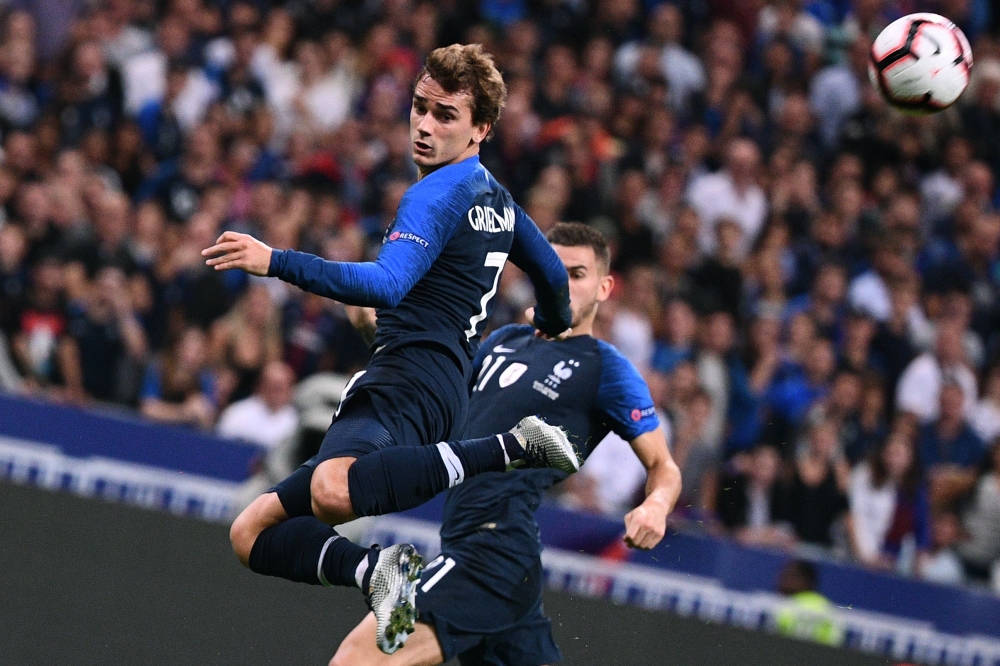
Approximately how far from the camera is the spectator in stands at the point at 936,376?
10.8 meters

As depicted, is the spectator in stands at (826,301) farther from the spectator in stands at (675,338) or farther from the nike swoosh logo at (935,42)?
the nike swoosh logo at (935,42)

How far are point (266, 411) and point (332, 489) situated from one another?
15.6 ft

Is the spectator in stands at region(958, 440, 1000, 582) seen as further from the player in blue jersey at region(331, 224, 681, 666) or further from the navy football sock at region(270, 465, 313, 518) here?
the navy football sock at region(270, 465, 313, 518)

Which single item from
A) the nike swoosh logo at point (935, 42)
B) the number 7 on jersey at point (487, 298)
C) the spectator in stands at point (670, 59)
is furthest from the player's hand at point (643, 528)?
the spectator in stands at point (670, 59)

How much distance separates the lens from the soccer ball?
23.0 feet

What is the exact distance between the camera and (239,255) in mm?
4641

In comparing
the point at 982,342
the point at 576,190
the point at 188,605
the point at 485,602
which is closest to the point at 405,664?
the point at 485,602

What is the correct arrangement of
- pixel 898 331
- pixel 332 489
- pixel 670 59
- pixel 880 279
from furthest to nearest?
pixel 670 59 < pixel 880 279 < pixel 898 331 < pixel 332 489

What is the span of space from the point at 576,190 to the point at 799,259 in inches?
77.1

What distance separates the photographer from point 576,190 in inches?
453

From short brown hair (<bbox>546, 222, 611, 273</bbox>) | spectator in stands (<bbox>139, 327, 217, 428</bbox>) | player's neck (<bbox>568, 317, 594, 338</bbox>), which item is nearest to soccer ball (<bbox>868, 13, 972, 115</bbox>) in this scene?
short brown hair (<bbox>546, 222, 611, 273</bbox>)

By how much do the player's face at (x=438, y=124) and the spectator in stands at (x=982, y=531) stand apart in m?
5.71

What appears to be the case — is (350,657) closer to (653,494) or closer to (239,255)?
(653,494)

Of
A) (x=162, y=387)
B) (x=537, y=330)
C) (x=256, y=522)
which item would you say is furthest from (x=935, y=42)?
(x=162, y=387)
